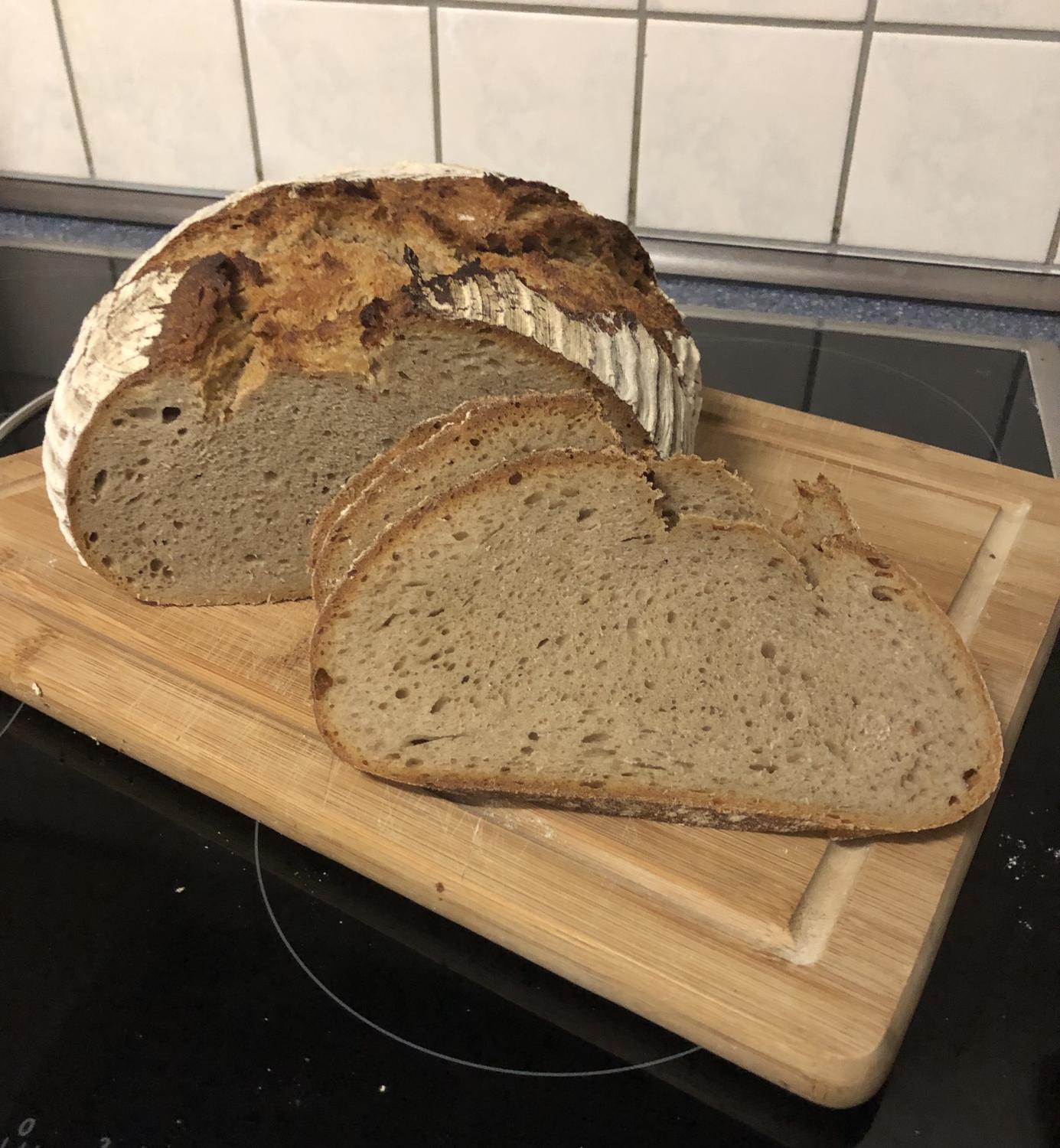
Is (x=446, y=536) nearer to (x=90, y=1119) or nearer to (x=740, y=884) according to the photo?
(x=740, y=884)

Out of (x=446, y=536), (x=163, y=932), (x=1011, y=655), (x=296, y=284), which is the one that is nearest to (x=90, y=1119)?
(x=163, y=932)

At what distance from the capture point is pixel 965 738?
1.20 meters

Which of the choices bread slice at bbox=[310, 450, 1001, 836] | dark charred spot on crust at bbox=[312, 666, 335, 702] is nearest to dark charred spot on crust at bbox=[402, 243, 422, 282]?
bread slice at bbox=[310, 450, 1001, 836]

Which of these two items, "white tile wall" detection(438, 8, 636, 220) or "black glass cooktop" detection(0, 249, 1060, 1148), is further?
"white tile wall" detection(438, 8, 636, 220)

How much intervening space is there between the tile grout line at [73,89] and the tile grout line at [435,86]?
0.88m

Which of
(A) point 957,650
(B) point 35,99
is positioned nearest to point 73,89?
(B) point 35,99

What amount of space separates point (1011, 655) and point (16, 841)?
4.33ft

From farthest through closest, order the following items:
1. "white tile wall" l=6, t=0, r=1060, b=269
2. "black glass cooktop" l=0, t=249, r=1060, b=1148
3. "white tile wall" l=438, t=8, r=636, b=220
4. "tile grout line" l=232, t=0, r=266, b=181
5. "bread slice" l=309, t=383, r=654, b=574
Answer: "tile grout line" l=232, t=0, r=266, b=181 < "white tile wall" l=438, t=8, r=636, b=220 < "white tile wall" l=6, t=0, r=1060, b=269 < "bread slice" l=309, t=383, r=654, b=574 < "black glass cooktop" l=0, t=249, r=1060, b=1148

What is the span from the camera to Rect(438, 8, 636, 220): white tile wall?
2092 millimetres

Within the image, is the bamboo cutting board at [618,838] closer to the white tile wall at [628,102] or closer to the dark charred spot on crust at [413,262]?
the dark charred spot on crust at [413,262]

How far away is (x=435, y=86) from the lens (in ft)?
7.30

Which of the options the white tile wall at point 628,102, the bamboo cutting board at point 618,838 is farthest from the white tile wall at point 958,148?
the bamboo cutting board at point 618,838

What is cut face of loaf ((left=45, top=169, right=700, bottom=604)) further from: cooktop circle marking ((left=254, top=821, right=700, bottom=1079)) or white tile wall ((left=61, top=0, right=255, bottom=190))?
white tile wall ((left=61, top=0, right=255, bottom=190))

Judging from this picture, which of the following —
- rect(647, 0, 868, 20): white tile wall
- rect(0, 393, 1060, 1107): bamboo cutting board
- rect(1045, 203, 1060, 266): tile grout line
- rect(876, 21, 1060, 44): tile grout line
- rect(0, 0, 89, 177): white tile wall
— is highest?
rect(647, 0, 868, 20): white tile wall
